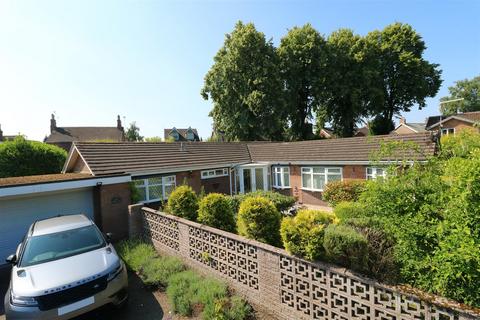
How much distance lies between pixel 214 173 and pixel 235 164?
→ 75.4 inches

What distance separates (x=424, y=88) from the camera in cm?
3036

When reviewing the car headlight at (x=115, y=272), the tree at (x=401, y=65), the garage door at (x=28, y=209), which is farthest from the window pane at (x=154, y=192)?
the tree at (x=401, y=65)

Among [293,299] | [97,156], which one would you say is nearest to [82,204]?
[97,156]

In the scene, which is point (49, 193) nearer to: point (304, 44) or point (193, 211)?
point (193, 211)

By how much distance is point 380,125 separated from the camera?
33.9 meters

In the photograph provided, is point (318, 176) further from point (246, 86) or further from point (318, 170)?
point (246, 86)

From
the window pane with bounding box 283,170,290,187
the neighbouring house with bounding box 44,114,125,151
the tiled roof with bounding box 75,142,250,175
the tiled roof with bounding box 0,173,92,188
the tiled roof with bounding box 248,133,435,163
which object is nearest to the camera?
the tiled roof with bounding box 0,173,92,188

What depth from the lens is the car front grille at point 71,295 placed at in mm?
4582

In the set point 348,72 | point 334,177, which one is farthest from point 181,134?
point 334,177

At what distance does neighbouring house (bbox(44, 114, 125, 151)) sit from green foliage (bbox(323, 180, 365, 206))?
1587 inches

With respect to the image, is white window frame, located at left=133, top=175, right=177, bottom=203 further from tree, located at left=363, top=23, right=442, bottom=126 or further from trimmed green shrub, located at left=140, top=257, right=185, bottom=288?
tree, located at left=363, top=23, right=442, bottom=126

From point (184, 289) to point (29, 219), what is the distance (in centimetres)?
757

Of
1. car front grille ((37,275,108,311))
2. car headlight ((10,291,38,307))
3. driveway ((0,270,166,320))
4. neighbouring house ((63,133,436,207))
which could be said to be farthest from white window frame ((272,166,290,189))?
car headlight ((10,291,38,307))

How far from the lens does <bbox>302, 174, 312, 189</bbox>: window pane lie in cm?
1678
